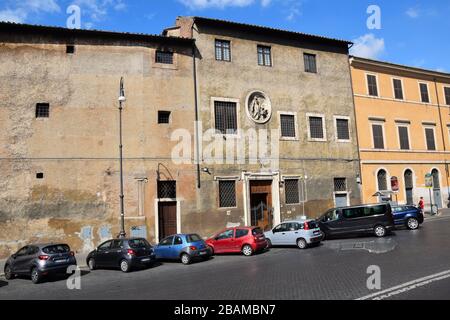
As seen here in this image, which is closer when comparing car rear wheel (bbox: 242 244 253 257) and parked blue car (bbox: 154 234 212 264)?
parked blue car (bbox: 154 234 212 264)

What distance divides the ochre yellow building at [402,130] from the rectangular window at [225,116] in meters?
10.9

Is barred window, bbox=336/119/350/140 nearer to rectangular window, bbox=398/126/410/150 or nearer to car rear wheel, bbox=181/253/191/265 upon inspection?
rectangular window, bbox=398/126/410/150

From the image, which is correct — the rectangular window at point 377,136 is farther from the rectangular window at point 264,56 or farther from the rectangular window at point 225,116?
the rectangular window at point 225,116

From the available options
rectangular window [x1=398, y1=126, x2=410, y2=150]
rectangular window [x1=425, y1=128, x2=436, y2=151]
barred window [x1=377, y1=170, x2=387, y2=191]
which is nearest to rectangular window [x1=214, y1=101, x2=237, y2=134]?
barred window [x1=377, y1=170, x2=387, y2=191]

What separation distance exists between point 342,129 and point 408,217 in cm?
888

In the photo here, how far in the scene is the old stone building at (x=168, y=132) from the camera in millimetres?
21781

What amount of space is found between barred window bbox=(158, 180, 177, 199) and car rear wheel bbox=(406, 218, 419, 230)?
14.1 m

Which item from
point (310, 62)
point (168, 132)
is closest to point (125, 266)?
point (168, 132)

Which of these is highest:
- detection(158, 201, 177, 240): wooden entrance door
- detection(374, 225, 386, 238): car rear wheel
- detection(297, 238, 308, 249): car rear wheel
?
detection(158, 201, 177, 240): wooden entrance door

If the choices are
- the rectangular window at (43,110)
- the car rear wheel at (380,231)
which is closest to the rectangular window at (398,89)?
the car rear wheel at (380,231)

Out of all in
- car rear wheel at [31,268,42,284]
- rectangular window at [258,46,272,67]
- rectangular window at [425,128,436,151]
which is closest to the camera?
car rear wheel at [31,268,42,284]

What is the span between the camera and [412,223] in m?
24.1

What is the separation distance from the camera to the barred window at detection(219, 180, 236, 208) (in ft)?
83.5

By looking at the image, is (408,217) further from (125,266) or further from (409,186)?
(125,266)
